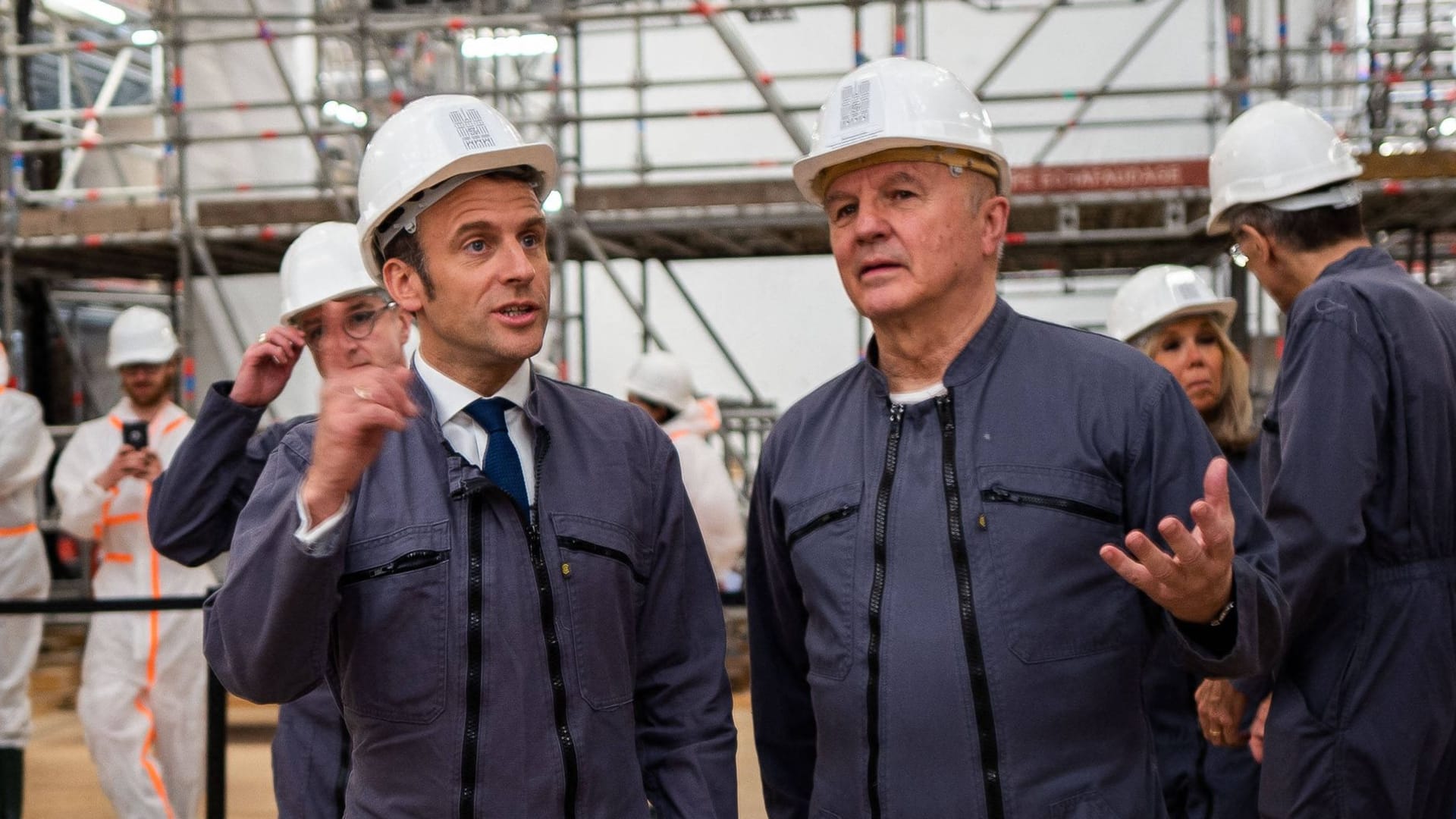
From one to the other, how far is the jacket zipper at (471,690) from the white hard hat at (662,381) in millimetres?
4844

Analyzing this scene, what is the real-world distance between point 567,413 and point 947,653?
30.6 inches

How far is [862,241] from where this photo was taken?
2326 millimetres

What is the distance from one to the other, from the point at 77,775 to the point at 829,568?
451 cm

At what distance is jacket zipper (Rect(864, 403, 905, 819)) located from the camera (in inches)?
85.5

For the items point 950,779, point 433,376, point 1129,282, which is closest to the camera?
point 950,779

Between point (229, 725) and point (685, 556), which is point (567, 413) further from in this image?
point (229, 725)

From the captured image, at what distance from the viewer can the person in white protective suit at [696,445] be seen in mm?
6383

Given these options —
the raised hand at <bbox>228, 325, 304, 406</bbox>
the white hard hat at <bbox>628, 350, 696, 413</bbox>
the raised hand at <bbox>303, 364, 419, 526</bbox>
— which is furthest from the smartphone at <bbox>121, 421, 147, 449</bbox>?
the raised hand at <bbox>303, 364, 419, 526</bbox>

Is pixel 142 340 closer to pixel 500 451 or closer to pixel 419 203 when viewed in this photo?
pixel 419 203

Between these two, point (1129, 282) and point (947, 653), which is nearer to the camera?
point (947, 653)

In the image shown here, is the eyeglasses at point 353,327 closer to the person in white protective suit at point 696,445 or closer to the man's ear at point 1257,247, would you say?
the man's ear at point 1257,247

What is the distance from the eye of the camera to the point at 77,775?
5.53m

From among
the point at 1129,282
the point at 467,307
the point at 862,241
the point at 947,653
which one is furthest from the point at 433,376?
the point at 1129,282

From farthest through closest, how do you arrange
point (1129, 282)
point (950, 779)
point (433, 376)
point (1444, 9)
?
1. point (1444, 9)
2. point (1129, 282)
3. point (433, 376)
4. point (950, 779)
